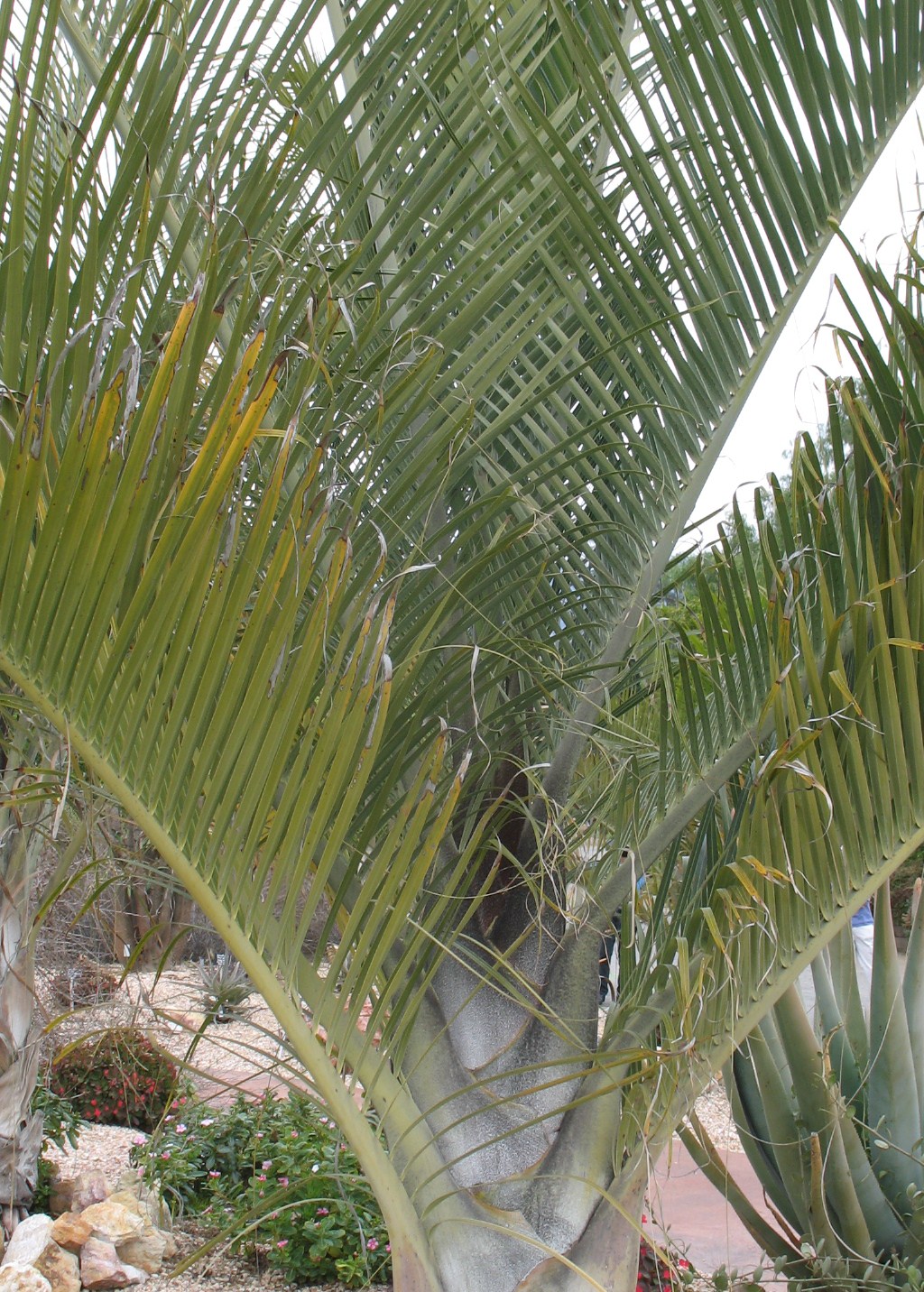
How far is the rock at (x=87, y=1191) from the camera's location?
11.7ft

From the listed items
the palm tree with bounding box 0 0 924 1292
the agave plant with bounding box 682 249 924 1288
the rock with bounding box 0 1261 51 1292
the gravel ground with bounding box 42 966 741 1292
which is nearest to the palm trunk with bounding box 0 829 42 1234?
the gravel ground with bounding box 42 966 741 1292

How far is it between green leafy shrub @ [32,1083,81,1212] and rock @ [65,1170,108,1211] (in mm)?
106

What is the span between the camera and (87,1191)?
361 centimetres

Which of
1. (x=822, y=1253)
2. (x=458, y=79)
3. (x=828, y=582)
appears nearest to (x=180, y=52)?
(x=458, y=79)

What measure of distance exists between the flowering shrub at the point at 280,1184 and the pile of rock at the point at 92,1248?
0.14m

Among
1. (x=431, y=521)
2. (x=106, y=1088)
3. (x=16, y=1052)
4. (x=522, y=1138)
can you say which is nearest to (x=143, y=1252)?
(x=16, y=1052)

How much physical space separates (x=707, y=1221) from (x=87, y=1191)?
2.05 metres

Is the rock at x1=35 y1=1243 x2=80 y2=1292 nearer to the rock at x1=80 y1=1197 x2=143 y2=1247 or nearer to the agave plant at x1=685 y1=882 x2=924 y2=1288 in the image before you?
the rock at x1=80 y1=1197 x2=143 y2=1247

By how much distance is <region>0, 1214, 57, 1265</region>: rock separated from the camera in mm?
2949

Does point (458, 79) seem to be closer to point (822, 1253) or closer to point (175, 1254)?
point (822, 1253)

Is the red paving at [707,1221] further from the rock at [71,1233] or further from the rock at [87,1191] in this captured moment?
the rock at [87,1191]

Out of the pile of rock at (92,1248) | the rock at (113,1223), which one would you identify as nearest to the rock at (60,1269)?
the pile of rock at (92,1248)

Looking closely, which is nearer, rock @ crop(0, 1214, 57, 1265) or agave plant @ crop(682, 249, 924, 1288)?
agave plant @ crop(682, 249, 924, 1288)

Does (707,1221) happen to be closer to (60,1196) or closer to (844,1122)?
(844,1122)
